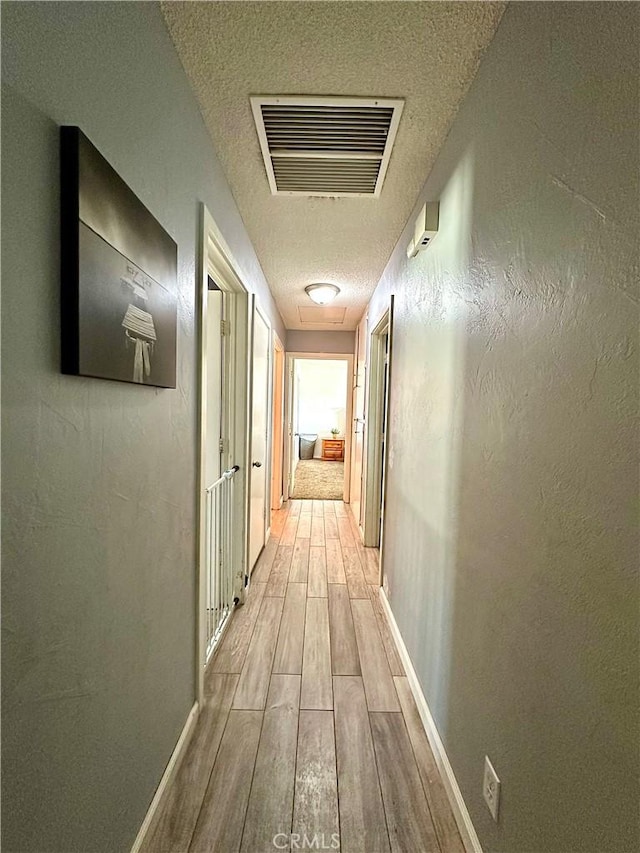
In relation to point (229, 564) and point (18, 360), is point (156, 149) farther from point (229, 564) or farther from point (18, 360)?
point (229, 564)

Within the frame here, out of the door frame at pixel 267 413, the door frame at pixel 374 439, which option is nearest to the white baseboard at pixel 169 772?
the door frame at pixel 267 413

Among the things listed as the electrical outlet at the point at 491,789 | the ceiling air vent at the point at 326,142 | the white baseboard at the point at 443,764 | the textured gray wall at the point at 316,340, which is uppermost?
the ceiling air vent at the point at 326,142

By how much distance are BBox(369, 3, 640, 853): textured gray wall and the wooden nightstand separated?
731 centimetres

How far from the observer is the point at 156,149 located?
104cm

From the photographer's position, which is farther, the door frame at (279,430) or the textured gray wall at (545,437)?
the door frame at (279,430)

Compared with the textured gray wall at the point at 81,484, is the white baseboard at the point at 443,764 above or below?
below

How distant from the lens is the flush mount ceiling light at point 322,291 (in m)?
3.30

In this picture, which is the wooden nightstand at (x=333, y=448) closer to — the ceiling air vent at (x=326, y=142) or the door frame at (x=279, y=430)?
the door frame at (x=279, y=430)

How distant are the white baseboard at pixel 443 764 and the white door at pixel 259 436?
4.48 ft

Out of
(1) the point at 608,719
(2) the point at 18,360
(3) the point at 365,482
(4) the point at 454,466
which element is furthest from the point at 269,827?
(3) the point at 365,482

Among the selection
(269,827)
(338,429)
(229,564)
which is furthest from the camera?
(338,429)

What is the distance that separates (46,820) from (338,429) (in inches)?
358

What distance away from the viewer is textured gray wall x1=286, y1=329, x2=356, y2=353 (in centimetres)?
519

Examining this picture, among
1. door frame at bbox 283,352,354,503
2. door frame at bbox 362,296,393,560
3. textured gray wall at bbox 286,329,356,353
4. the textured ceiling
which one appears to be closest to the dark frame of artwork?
the textured ceiling
